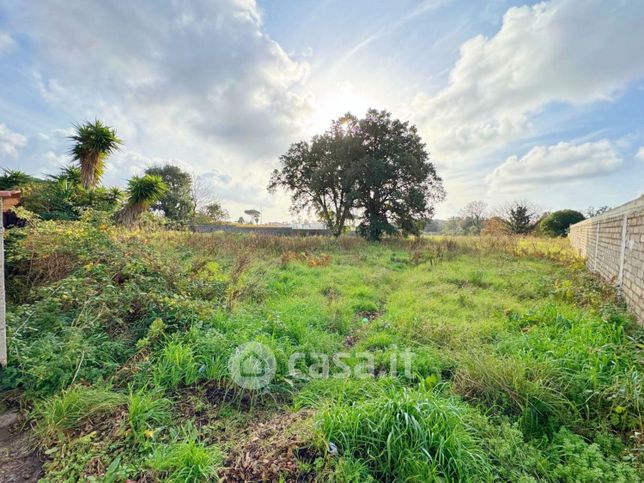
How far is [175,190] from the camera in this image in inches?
1097

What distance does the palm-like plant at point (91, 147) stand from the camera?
8.15 metres

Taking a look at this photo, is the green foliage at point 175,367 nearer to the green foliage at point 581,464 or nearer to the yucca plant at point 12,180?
the green foliage at point 581,464

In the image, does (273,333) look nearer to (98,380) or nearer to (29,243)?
(98,380)

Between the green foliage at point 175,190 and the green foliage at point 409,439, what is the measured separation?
26.2 m

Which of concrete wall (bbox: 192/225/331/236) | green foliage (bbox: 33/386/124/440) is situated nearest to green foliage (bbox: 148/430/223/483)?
green foliage (bbox: 33/386/124/440)

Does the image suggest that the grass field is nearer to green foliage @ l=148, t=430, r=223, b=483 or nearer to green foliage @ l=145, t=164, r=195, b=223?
green foliage @ l=148, t=430, r=223, b=483

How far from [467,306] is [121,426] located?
4873 millimetres

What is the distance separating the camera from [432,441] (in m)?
1.76

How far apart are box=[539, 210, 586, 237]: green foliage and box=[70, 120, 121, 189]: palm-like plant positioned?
26183 mm

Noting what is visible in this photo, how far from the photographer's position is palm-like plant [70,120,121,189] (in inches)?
321

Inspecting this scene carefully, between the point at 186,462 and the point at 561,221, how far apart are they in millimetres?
26560

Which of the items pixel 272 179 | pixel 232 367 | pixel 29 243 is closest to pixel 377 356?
pixel 232 367

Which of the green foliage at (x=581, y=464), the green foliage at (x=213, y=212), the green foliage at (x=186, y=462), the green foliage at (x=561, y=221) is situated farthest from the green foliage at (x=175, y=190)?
the green foliage at (x=561, y=221)

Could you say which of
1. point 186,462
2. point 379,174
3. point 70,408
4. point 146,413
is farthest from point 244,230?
point 186,462
